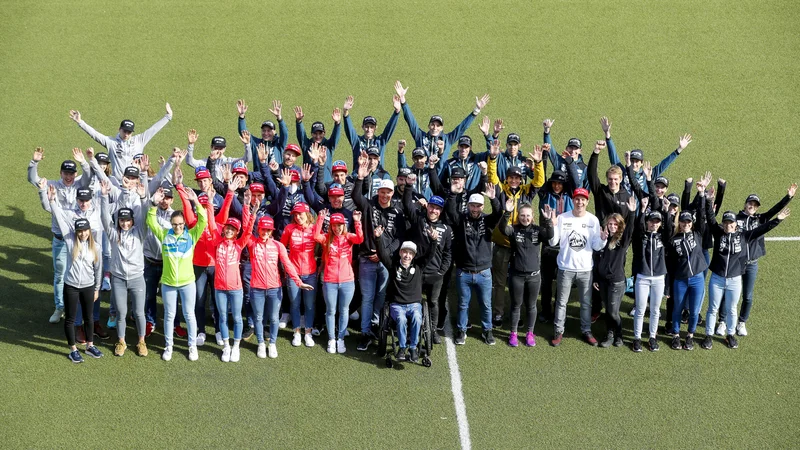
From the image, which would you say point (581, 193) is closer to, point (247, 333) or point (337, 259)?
point (337, 259)

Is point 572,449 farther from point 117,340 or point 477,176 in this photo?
point 117,340

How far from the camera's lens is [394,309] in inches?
428

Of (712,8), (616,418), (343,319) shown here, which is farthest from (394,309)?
(712,8)

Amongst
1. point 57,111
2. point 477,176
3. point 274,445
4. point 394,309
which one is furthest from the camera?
point 57,111

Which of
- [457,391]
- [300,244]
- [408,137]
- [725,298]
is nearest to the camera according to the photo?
[457,391]

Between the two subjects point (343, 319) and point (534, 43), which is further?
point (534, 43)

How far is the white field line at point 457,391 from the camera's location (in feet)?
32.9

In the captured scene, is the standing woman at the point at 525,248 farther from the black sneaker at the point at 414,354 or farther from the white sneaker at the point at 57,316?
the white sneaker at the point at 57,316

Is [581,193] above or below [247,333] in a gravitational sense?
above

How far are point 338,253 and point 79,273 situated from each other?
3086mm

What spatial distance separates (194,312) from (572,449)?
486cm

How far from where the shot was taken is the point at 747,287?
38.4 ft

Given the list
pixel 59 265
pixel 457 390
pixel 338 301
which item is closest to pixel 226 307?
pixel 338 301

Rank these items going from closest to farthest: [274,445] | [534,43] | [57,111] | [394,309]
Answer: [274,445] → [394,309] → [57,111] → [534,43]
